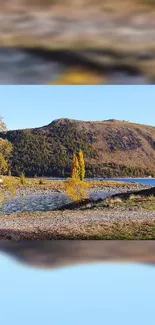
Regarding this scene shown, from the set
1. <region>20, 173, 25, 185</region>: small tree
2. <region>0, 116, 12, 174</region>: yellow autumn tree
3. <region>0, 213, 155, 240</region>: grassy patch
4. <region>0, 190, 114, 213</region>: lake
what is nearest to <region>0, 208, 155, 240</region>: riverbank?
<region>0, 213, 155, 240</region>: grassy patch

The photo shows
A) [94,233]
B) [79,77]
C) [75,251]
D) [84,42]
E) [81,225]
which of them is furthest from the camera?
[81,225]

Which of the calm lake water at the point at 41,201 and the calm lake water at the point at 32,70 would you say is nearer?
the calm lake water at the point at 32,70

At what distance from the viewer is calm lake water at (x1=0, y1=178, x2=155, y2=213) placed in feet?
29.3

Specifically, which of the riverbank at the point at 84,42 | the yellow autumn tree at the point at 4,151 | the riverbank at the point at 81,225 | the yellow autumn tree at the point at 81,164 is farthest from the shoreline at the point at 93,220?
the riverbank at the point at 84,42

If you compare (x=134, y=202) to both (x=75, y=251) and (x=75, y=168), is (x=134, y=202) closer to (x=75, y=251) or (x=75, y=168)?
(x=75, y=168)

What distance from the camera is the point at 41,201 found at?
8984 mm

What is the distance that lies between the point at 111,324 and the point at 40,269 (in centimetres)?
212

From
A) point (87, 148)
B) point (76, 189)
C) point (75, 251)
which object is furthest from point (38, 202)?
point (75, 251)

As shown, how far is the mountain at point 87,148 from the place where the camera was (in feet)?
29.3

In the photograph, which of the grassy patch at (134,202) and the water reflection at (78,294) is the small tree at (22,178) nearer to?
the grassy patch at (134,202)

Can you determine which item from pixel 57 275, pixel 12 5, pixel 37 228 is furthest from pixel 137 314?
pixel 37 228

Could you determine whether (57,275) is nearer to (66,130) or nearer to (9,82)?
(9,82)

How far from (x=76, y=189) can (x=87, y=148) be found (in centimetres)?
69

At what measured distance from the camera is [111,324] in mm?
3672
